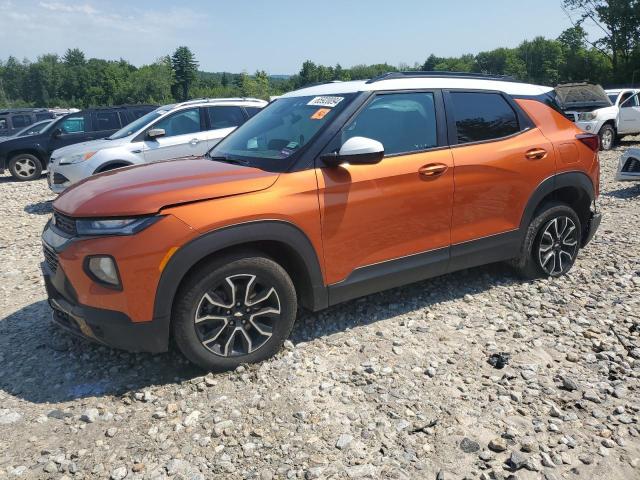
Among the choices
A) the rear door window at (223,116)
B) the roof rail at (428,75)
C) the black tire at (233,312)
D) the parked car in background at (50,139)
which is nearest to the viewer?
the black tire at (233,312)

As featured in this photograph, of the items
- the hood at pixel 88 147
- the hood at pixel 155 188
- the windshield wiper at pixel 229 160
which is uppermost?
the hood at pixel 88 147

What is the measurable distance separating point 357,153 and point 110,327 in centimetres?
186

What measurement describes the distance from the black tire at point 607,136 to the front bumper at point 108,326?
14.3 metres

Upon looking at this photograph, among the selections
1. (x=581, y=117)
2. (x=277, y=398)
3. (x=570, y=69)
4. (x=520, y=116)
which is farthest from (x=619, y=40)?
(x=277, y=398)

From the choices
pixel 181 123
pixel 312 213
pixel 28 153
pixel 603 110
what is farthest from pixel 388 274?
pixel 603 110

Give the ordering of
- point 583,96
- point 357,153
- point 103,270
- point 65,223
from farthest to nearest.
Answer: point 583,96, point 357,153, point 65,223, point 103,270

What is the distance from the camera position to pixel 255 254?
3.31m

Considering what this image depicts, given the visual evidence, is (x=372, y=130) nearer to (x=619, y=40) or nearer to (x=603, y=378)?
(x=603, y=378)

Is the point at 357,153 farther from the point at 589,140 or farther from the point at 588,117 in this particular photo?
the point at 588,117

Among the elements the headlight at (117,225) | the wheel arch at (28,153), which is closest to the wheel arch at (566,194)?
the headlight at (117,225)

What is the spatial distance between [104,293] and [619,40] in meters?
51.8

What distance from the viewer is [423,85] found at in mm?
4035

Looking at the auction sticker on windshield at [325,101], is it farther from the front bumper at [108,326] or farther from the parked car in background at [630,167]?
the parked car in background at [630,167]

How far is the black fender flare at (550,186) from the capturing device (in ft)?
14.5
